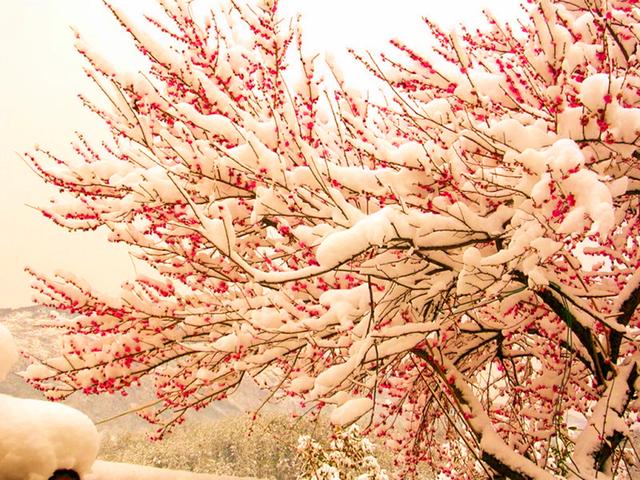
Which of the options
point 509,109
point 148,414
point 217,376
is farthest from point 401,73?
point 148,414

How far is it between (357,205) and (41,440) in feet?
7.41

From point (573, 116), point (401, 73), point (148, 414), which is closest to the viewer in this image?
point (573, 116)

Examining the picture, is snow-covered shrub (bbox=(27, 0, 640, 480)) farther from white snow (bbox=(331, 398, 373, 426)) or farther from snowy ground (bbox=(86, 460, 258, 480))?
snowy ground (bbox=(86, 460, 258, 480))

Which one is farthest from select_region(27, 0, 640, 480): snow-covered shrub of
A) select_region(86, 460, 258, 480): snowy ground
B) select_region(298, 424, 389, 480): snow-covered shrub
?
select_region(298, 424, 389, 480): snow-covered shrub

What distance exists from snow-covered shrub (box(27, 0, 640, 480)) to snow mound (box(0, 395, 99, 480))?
80cm

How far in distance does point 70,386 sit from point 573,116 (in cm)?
366

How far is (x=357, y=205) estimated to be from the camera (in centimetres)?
319

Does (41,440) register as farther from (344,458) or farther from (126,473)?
(344,458)

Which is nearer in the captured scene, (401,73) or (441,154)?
(441,154)

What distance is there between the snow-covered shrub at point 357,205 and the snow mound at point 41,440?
798 mm

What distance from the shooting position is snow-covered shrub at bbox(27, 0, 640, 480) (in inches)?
88.7

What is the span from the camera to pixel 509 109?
293 centimetres

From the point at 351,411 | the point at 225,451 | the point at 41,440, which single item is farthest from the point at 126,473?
the point at 225,451

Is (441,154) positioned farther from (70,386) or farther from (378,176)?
(70,386)
